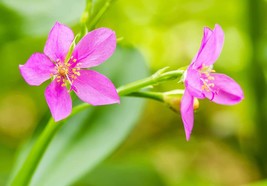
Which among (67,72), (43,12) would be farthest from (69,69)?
(43,12)

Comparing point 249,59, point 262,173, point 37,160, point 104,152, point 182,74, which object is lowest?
point 262,173

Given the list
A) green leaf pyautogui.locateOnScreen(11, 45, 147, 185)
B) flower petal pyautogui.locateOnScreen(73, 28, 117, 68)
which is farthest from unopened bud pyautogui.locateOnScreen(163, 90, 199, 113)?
green leaf pyautogui.locateOnScreen(11, 45, 147, 185)

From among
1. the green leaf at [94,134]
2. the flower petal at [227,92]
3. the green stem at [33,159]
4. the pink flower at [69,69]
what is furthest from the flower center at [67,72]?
the green leaf at [94,134]

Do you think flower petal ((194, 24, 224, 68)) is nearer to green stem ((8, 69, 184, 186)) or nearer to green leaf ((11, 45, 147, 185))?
green stem ((8, 69, 184, 186))

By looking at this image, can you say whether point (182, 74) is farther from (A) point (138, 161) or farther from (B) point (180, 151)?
(B) point (180, 151)

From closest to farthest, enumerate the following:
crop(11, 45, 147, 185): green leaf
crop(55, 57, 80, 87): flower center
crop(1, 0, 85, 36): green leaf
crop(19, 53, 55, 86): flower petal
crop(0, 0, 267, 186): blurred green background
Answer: crop(19, 53, 55, 86): flower petal
crop(55, 57, 80, 87): flower center
crop(11, 45, 147, 185): green leaf
crop(1, 0, 85, 36): green leaf
crop(0, 0, 267, 186): blurred green background

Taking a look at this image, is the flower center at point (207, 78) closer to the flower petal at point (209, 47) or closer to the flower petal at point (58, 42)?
the flower petal at point (209, 47)

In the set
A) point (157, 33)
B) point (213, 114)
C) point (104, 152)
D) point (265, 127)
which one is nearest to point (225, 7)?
point (157, 33)

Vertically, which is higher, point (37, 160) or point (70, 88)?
point (70, 88)
